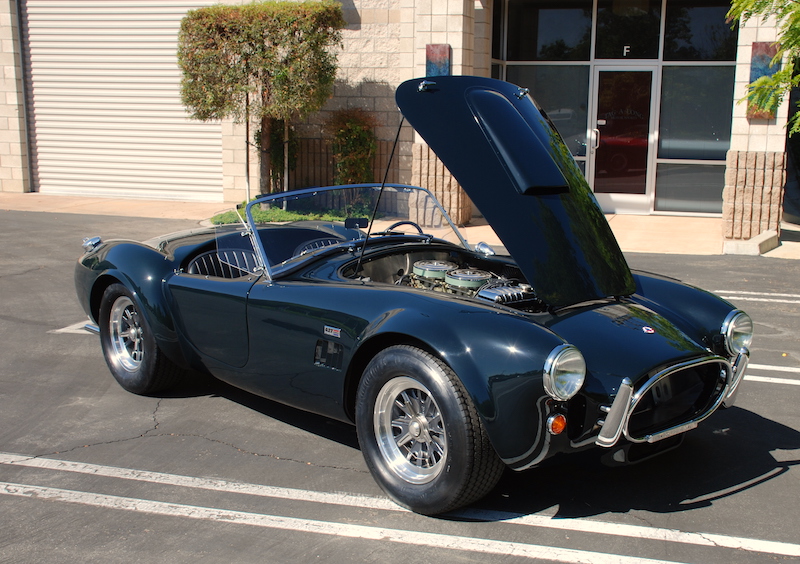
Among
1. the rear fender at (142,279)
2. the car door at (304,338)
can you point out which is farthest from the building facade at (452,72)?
the car door at (304,338)

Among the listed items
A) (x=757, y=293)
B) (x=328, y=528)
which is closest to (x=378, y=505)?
(x=328, y=528)

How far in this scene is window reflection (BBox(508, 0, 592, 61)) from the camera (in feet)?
46.6

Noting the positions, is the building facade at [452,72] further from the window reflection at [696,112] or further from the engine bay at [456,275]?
the engine bay at [456,275]

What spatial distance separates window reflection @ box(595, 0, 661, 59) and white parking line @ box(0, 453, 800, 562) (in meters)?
11.9

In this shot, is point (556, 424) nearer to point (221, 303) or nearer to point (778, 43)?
point (221, 303)

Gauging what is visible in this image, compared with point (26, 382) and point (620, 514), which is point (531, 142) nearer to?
point (620, 514)

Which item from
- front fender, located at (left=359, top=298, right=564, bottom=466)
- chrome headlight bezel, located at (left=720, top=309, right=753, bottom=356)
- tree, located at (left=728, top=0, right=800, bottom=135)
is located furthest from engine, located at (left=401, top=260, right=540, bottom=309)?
tree, located at (left=728, top=0, right=800, bottom=135)

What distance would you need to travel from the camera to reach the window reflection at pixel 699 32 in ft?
44.0

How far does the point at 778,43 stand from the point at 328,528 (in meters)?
9.41

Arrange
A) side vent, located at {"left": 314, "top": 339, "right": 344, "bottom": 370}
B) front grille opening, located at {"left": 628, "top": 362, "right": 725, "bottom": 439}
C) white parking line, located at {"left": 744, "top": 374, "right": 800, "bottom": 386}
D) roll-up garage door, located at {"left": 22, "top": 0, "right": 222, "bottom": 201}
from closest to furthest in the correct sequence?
front grille opening, located at {"left": 628, "top": 362, "right": 725, "bottom": 439}
side vent, located at {"left": 314, "top": 339, "right": 344, "bottom": 370}
white parking line, located at {"left": 744, "top": 374, "right": 800, "bottom": 386}
roll-up garage door, located at {"left": 22, "top": 0, "right": 222, "bottom": 201}

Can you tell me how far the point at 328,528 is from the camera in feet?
11.6

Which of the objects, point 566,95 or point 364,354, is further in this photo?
point 566,95

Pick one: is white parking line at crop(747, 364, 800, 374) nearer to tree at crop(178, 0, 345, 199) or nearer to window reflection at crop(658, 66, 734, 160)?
window reflection at crop(658, 66, 734, 160)

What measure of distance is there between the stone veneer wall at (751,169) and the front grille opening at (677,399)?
316 inches
